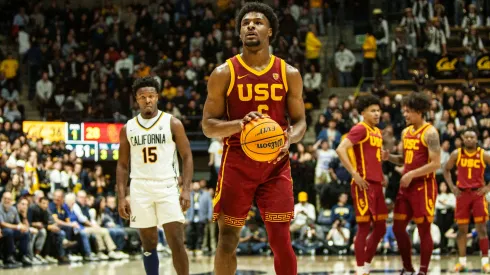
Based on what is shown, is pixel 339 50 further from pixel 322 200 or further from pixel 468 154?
pixel 468 154

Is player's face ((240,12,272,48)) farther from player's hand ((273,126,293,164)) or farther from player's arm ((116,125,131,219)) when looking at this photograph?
player's arm ((116,125,131,219))

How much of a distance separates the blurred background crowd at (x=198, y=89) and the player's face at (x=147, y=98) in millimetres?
6639

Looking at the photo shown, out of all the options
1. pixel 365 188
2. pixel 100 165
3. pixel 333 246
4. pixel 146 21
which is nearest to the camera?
pixel 365 188

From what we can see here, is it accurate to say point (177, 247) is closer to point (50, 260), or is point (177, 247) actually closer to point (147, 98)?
point (147, 98)

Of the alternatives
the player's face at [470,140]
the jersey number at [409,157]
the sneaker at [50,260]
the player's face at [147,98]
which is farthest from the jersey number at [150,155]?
the sneaker at [50,260]

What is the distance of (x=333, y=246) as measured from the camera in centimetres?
1645

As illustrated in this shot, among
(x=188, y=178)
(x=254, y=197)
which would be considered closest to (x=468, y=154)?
(x=188, y=178)

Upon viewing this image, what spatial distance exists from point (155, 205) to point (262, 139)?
8.07 feet

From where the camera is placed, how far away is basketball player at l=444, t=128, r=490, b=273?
1245 cm

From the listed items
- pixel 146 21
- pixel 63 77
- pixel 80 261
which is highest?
pixel 146 21

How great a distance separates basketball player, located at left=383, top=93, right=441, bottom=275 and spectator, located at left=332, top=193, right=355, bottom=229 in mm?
6489

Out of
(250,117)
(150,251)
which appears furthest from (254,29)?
(150,251)

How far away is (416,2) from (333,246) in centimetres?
927

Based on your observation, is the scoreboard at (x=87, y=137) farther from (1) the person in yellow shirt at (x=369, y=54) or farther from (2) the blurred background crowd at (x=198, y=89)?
(1) the person in yellow shirt at (x=369, y=54)
